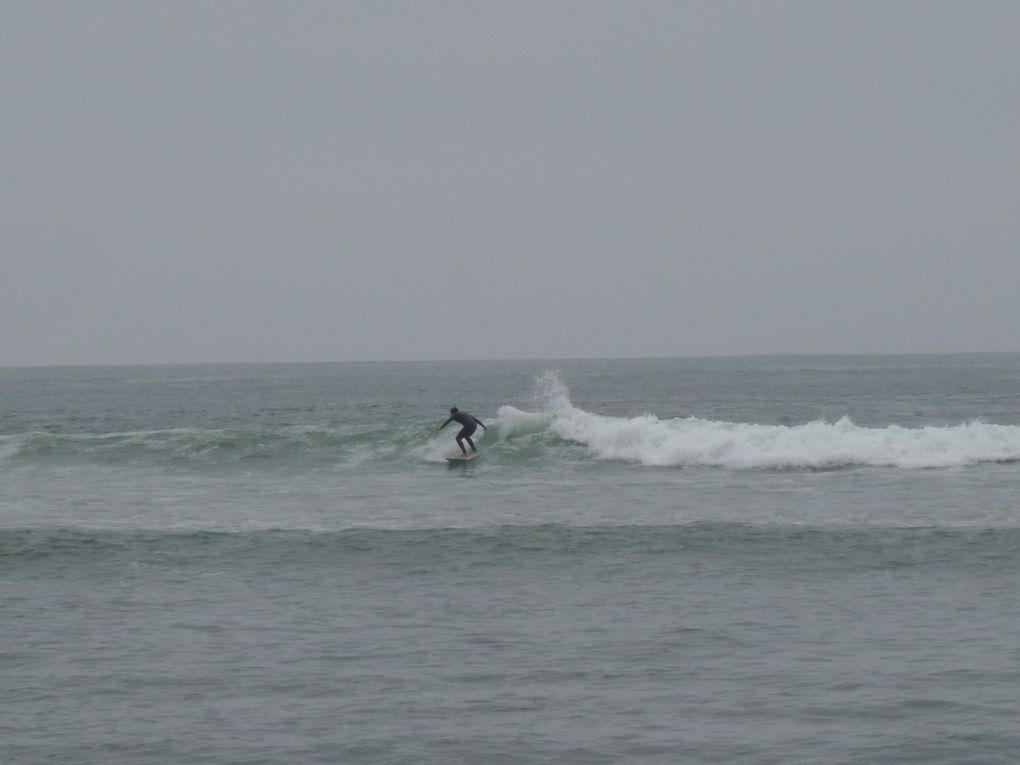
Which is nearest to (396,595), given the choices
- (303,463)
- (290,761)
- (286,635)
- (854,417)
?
(286,635)

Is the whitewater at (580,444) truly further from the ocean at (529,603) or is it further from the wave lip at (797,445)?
the ocean at (529,603)

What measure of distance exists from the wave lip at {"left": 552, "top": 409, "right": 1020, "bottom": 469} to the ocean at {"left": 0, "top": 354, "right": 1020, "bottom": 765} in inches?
4.4

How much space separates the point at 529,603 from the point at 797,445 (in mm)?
17454

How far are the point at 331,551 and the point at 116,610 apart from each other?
179 inches

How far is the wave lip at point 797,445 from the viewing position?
105 feet

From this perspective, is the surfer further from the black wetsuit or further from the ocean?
the ocean

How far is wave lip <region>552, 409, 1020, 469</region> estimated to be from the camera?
31984 mm

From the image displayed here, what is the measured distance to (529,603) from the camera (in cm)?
1714

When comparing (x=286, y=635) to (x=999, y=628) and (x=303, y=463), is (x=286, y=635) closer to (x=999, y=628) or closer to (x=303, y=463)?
(x=999, y=628)

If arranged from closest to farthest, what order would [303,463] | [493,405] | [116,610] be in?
[116,610], [303,463], [493,405]

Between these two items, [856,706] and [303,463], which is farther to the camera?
[303,463]

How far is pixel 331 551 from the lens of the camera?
21078 mm

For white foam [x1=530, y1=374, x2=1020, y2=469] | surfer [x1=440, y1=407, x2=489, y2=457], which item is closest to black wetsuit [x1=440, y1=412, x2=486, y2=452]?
surfer [x1=440, y1=407, x2=489, y2=457]

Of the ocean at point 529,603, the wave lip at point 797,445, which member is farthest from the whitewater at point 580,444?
the ocean at point 529,603
